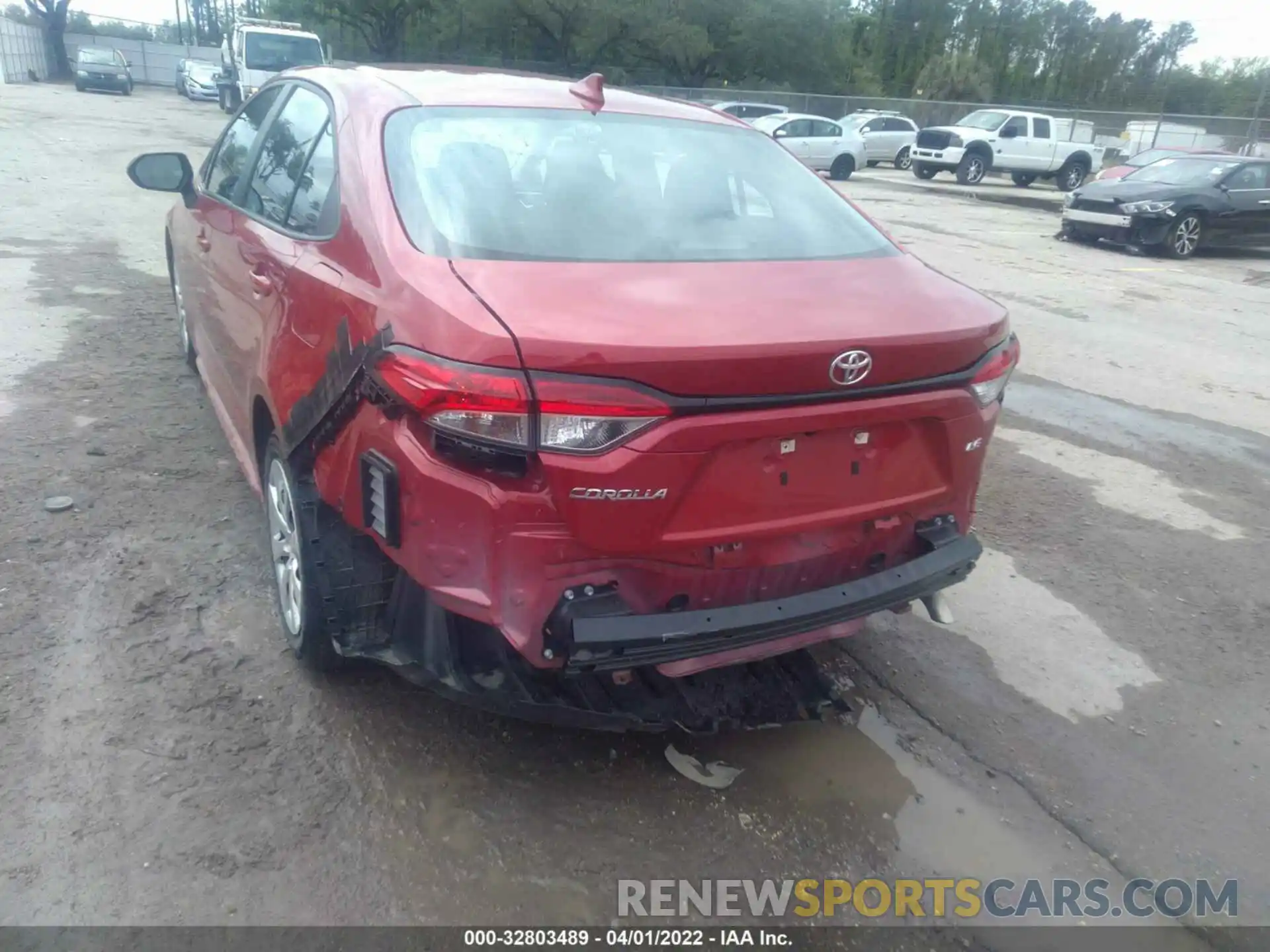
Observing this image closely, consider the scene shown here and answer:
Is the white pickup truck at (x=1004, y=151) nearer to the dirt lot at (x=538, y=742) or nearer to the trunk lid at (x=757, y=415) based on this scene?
the dirt lot at (x=538, y=742)

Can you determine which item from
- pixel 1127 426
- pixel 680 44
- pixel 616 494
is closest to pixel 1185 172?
pixel 1127 426

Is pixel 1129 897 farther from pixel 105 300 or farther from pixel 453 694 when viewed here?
pixel 105 300

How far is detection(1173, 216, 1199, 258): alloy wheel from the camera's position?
47.0 ft

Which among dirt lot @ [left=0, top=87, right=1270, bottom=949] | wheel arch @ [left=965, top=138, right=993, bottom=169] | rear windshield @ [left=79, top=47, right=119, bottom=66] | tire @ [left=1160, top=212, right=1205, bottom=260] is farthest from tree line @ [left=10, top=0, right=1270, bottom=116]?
dirt lot @ [left=0, top=87, right=1270, bottom=949]

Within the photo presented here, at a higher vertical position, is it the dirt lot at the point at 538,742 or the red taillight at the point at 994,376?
the red taillight at the point at 994,376

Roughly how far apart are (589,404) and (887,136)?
3006 cm

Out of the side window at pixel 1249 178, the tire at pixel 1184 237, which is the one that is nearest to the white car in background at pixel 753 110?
the side window at pixel 1249 178

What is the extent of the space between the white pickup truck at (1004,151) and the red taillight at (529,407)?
2585 cm

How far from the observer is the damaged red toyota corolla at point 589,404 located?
7.18ft

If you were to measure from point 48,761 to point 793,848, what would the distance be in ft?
6.86

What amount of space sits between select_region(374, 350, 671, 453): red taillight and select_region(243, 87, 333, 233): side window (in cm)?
116

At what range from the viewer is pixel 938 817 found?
9.25 ft

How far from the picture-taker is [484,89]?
3186 millimetres

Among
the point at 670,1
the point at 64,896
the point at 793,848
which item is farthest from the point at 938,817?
the point at 670,1
